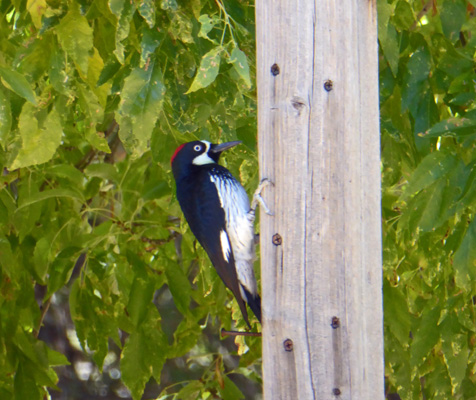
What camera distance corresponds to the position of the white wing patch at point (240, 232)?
3.48m

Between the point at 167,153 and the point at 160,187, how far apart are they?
2.45 feet

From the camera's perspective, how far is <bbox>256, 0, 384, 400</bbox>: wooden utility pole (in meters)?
2.61

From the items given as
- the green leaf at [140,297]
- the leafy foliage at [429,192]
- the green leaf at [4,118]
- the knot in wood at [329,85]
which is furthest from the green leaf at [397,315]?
the green leaf at [4,118]

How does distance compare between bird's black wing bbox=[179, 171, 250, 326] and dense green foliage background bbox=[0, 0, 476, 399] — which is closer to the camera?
dense green foliage background bbox=[0, 0, 476, 399]

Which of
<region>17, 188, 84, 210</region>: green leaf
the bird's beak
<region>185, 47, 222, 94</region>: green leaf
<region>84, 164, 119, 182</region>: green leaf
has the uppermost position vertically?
<region>185, 47, 222, 94</region>: green leaf

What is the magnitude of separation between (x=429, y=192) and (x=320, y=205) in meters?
0.79

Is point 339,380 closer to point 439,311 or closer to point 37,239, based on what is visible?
point 439,311

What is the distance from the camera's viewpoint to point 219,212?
361cm

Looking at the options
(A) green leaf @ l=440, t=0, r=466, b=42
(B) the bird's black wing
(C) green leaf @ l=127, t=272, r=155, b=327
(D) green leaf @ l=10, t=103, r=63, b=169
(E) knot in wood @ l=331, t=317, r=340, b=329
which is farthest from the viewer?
(C) green leaf @ l=127, t=272, r=155, b=327

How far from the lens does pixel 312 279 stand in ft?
8.60

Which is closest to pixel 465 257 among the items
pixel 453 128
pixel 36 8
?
pixel 453 128

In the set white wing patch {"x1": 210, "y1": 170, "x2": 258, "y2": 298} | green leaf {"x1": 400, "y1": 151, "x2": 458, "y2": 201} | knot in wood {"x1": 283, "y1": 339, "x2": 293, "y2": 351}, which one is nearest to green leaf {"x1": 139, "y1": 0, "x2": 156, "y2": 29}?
white wing patch {"x1": 210, "y1": 170, "x2": 258, "y2": 298}

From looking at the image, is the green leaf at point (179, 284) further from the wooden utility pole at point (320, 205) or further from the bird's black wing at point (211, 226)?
the wooden utility pole at point (320, 205)

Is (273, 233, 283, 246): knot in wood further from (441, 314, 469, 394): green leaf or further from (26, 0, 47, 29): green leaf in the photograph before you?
(441, 314, 469, 394): green leaf
